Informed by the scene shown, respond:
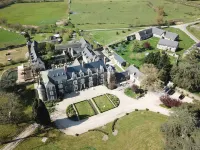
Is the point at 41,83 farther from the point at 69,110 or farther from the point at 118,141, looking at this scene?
the point at 118,141

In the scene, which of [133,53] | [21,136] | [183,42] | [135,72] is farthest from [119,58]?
[21,136]

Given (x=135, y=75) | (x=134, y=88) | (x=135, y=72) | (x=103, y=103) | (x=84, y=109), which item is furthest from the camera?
(x=135, y=72)

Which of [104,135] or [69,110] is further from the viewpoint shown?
[69,110]

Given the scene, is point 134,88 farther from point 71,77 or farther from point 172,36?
point 172,36

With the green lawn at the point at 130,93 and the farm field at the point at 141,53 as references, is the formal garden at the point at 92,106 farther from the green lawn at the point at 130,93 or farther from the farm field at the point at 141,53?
the farm field at the point at 141,53

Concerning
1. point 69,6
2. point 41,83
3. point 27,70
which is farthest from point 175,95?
point 69,6

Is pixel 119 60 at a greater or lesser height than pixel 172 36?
lesser

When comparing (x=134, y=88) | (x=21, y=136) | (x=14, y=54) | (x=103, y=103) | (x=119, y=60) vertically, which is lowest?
(x=21, y=136)

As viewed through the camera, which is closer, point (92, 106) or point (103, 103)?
point (92, 106)
